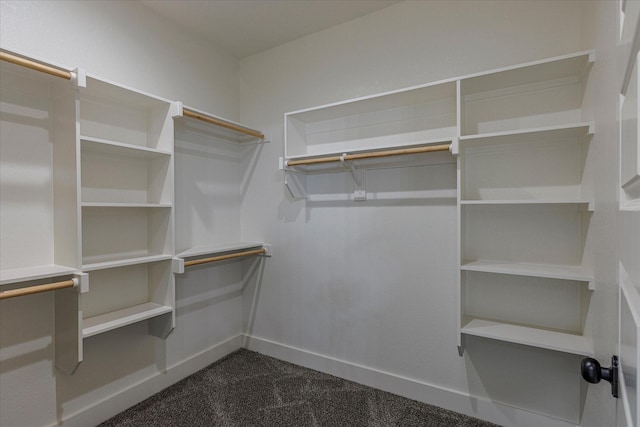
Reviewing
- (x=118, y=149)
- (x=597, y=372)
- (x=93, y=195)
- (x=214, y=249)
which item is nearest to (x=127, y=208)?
(x=93, y=195)

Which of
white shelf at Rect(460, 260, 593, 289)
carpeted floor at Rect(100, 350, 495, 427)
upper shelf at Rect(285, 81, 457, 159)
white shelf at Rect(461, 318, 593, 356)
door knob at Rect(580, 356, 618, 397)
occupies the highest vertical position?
upper shelf at Rect(285, 81, 457, 159)

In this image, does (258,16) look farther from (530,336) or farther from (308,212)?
(530,336)

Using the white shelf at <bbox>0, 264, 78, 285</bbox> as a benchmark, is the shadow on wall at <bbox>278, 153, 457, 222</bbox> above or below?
above

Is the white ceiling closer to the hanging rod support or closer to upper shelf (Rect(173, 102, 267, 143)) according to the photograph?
upper shelf (Rect(173, 102, 267, 143))

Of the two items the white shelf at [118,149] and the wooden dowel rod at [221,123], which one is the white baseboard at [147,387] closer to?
the white shelf at [118,149]

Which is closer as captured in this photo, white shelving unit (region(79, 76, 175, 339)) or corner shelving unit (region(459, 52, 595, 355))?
corner shelving unit (region(459, 52, 595, 355))

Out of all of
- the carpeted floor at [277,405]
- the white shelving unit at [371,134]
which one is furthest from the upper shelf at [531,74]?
the carpeted floor at [277,405]

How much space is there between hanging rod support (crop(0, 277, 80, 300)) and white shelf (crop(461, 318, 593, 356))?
2125 millimetres

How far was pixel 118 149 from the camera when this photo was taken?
1.91 metres

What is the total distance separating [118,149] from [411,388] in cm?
250

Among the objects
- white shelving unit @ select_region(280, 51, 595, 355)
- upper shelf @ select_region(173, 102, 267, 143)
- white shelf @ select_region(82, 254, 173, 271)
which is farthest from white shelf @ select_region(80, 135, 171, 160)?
white shelving unit @ select_region(280, 51, 595, 355)

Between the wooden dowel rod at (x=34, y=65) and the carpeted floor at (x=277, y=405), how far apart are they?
6.74ft

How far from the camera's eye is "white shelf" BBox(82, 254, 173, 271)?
1723mm

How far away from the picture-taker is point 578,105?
1.73 metres
